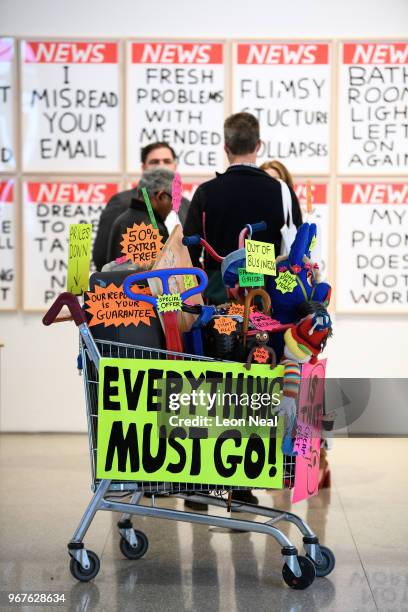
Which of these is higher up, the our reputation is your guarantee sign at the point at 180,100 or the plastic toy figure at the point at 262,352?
the our reputation is your guarantee sign at the point at 180,100

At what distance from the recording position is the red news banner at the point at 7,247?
5.77m

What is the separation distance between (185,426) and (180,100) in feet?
10.7

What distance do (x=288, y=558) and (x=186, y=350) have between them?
727mm

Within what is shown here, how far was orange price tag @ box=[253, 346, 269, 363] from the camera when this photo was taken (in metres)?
2.81

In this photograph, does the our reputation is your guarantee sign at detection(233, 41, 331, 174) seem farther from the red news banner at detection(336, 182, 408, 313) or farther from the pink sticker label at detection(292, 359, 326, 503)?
the pink sticker label at detection(292, 359, 326, 503)

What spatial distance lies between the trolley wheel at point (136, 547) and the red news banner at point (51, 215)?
8.85 ft

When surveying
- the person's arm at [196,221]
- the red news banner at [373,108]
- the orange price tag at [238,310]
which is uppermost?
the red news banner at [373,108]

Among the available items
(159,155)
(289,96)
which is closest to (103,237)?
(159,155)

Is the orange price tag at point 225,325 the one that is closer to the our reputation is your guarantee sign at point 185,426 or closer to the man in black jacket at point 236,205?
the our reputation is your guarantee sign at point 185,426

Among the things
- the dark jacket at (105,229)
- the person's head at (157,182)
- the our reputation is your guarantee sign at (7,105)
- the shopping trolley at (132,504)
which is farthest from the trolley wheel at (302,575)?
the our reputation is your guarantee sign at (7,105)

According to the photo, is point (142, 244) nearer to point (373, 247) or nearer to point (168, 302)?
point (168, 302)

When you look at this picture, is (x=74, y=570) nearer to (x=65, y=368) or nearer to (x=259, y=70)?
(x=65, y=368)

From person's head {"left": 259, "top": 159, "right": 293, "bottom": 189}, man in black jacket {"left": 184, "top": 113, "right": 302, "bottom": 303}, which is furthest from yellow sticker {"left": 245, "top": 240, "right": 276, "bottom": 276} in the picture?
person's head {"left": 259, "top": 159, "right": 293, "bottom": 189}

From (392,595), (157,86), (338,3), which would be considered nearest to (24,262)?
(157,86)
